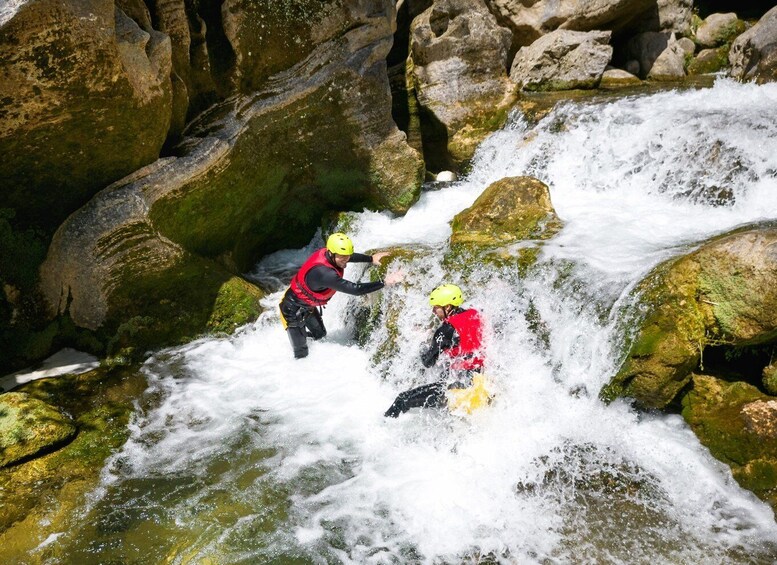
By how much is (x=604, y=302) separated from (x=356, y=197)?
6156mm

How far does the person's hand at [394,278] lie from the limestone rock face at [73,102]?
382 centimetres

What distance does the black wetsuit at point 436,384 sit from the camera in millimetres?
6278

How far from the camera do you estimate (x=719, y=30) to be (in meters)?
16.5

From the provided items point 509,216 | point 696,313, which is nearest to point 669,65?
point 509,216

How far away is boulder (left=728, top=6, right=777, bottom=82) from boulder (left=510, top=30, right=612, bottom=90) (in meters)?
2.86

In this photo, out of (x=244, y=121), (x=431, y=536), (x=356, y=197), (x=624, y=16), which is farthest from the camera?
(x=624, y=16)

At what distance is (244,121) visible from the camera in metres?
9.28

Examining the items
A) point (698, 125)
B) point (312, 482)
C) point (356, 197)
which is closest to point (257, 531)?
point (312, 482)

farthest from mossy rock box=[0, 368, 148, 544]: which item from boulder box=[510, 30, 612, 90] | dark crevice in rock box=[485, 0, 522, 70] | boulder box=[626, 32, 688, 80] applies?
boulder box=[626, 32, 688, 80]

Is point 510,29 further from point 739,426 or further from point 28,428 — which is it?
point 28,428

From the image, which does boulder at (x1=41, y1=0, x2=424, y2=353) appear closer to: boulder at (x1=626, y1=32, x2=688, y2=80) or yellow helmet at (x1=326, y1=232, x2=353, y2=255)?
yellow helmet at (x1=326, y1=232, x2=353, y2=255)

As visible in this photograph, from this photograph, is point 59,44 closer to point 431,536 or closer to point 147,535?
point 147,535

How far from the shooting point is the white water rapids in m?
4.95

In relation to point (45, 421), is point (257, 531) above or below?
below
